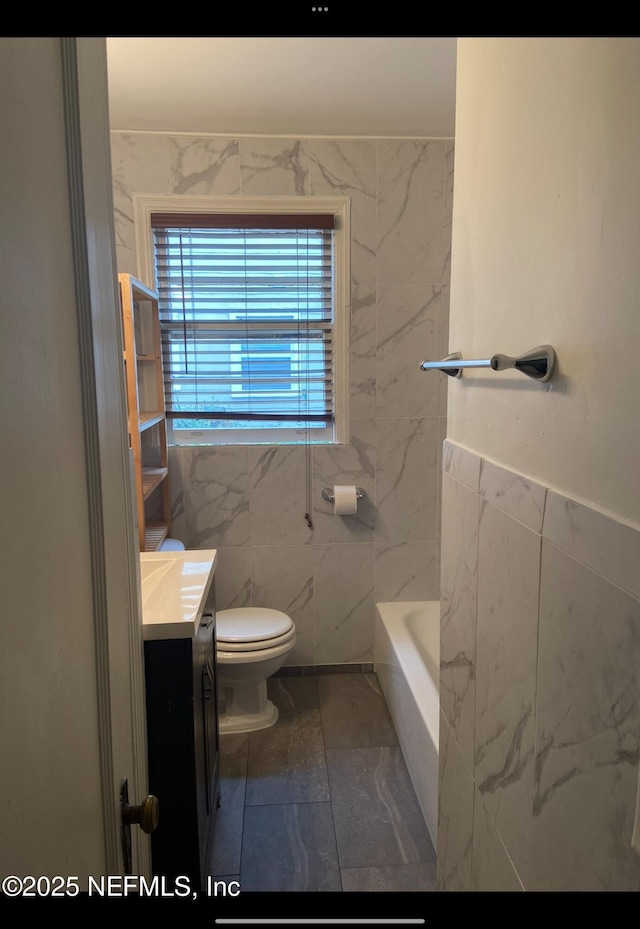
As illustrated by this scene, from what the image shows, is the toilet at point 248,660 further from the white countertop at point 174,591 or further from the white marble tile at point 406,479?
the white marble tile at point 406,479

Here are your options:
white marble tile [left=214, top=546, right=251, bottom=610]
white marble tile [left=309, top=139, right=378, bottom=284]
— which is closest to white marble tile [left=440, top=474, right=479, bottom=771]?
white marble tile [left=214, top=546, right=251, bottom=610]

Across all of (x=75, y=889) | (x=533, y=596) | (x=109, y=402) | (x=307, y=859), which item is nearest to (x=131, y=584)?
(x=109, y=402)

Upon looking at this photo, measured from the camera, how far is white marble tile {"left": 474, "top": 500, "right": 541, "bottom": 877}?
91cm

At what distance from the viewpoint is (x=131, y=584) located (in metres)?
0.96

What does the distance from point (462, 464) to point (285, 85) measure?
1800 millimetres

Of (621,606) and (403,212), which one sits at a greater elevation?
(403,212)

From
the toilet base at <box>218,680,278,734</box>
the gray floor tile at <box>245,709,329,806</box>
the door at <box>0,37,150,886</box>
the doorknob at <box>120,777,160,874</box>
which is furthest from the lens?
the toilet base at <box>218,680,278,734</box>

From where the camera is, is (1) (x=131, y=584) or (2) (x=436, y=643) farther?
(2) (x=436, y=643)

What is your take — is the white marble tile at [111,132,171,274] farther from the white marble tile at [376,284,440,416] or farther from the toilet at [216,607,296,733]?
the toilet at [216,607,296,733]

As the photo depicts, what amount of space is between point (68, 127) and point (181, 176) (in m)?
2.27

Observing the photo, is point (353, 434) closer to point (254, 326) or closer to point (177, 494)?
point (254, 326)

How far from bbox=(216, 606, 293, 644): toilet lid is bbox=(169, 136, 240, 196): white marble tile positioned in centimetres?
193

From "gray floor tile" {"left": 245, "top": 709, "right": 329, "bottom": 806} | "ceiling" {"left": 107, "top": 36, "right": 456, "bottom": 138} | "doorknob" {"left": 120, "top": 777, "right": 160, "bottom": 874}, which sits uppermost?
"ceiling" {"left": 107, "top": 36, "right": 456, "bottom": 138}
